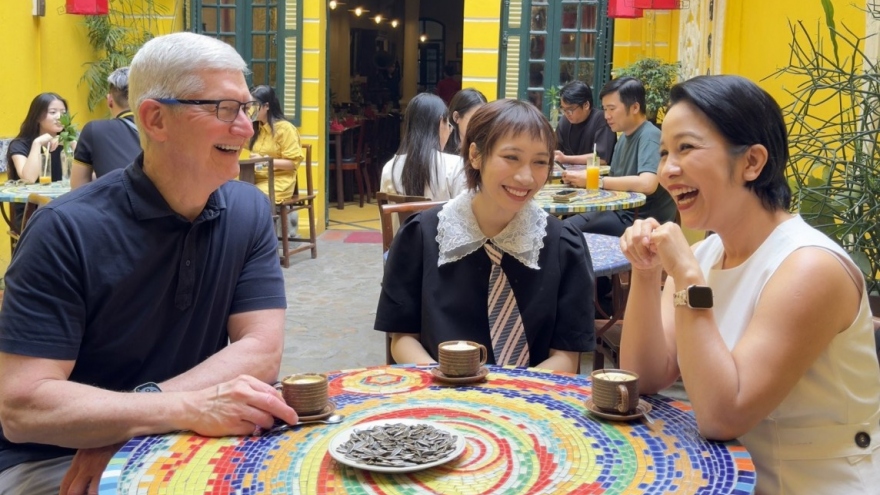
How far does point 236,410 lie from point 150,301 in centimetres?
43

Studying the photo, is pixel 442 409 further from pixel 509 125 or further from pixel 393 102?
pixel 393 102

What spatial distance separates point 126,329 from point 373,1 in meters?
16.5

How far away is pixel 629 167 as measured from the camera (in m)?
5.93

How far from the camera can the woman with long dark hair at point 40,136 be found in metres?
6.01

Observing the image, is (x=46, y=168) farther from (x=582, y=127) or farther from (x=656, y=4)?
(x=656, y=4)

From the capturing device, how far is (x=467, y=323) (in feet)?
8.18

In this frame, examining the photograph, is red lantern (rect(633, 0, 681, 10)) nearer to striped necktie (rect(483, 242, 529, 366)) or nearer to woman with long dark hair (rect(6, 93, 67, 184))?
woman with long dark hair (rect(6, 93, 67, 184))

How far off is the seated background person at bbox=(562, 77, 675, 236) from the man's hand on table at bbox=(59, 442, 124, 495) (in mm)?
3929

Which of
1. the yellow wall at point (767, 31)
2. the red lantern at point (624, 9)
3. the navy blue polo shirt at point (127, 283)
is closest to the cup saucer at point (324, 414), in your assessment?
the navy blue polo shirt at point (127, 283)

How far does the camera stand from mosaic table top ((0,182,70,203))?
17.3 feet

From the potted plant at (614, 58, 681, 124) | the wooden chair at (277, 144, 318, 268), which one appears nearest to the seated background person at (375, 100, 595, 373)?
the wooden chair at (277, 144, 318, 268)

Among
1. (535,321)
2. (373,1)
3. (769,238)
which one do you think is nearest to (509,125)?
(535,321)

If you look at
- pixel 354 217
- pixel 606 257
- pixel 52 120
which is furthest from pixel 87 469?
pixel 354 217

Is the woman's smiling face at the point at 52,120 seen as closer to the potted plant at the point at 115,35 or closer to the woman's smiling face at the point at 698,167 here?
the potted plant at the point at 115,35
